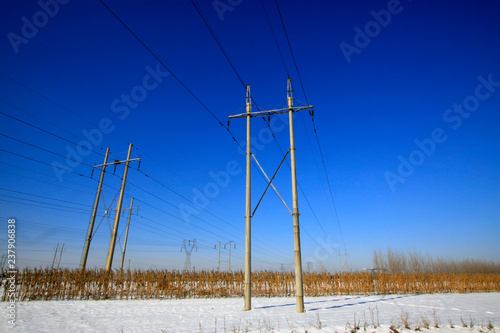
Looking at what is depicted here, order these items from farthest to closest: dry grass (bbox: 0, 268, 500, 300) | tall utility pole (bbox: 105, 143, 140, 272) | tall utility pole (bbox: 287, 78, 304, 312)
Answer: tall utility pole (bbox: 105, 143, 140, 272), dry grass (bbox: 0, 268, 500, 300), tall utility pole (bbox: 287, 78, 304, 312)

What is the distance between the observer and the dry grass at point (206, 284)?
530 inches

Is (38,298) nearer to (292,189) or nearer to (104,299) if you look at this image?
(104,299)

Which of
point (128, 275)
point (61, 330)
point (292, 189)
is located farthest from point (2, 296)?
point (292, 189)

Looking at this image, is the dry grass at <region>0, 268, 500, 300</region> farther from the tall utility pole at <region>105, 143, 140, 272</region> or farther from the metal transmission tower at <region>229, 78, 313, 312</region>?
the metal transmission tower at <region>229, 78, 313, 312</region>

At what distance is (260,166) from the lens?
1095 cm

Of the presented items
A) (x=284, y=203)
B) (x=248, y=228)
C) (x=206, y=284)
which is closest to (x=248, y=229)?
(x=248, y=228)

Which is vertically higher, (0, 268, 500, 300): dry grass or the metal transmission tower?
the metal transmission tower

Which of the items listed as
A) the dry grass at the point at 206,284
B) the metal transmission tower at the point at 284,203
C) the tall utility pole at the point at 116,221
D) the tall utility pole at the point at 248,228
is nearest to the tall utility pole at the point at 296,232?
the metal transmission tower at the point at 284,203

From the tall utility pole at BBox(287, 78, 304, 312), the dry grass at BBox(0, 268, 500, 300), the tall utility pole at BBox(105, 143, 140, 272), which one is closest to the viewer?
the tall utility pole at BBox(287, 78, 304, 312)

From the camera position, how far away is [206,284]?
1688 cm

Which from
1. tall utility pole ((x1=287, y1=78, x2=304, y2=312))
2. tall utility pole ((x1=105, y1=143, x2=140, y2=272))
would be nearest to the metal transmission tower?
tall utility pole ((x1=287, y1=78, x2=304, y2=312))

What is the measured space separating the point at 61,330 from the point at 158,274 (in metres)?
10.0

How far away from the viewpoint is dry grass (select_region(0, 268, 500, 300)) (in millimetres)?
13469

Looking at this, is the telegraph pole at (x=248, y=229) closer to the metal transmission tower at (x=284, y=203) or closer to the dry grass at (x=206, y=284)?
the metal transmission tower at (x=284, y=203)
